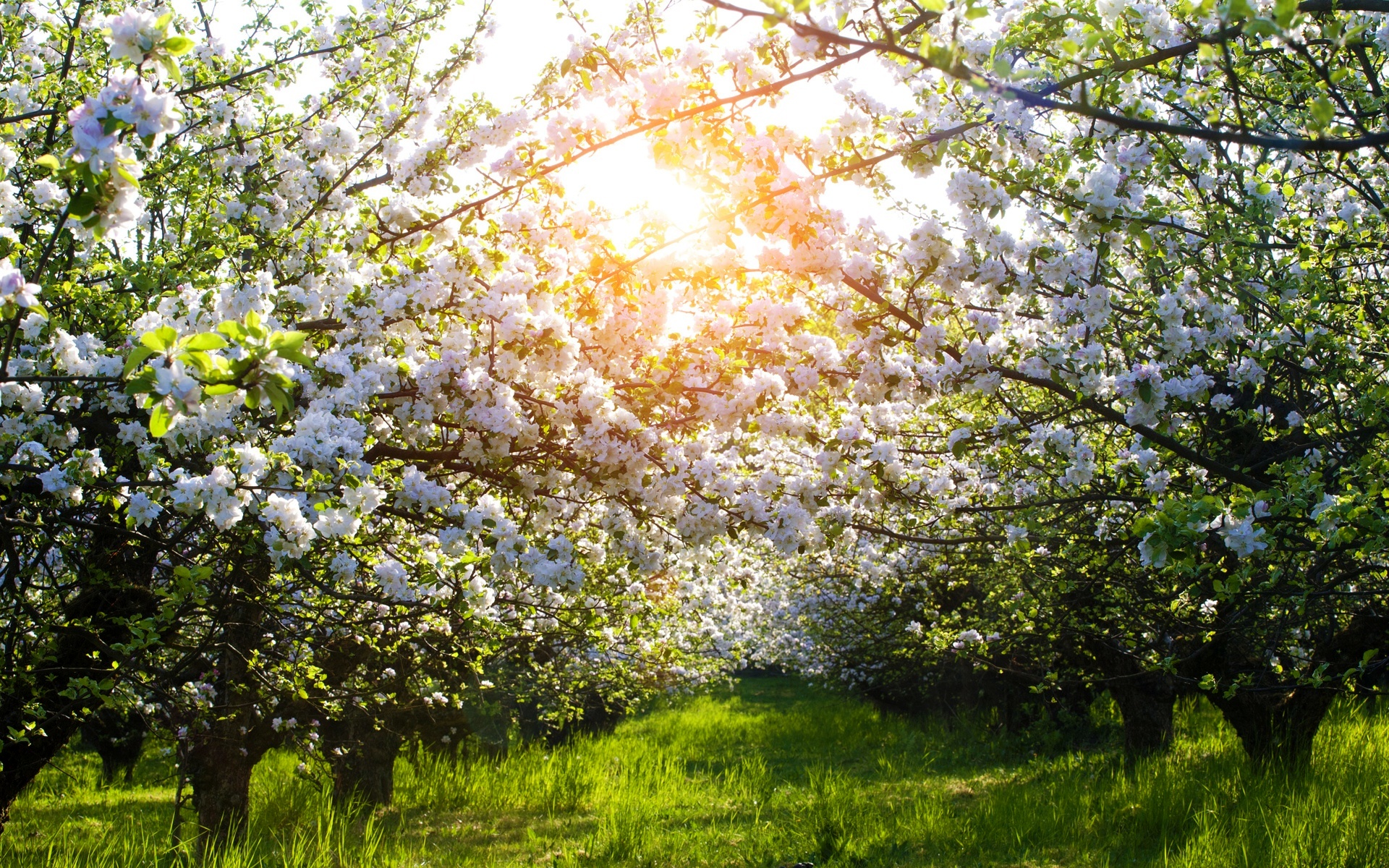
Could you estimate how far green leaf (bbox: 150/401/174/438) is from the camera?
2105 mm

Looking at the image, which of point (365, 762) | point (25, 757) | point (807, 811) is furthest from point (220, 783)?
point (807, 811)

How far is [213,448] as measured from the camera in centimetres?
433

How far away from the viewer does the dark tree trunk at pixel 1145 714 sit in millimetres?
11195

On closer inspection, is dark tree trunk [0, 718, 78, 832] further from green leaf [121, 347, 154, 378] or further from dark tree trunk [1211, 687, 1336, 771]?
dark tree trunk [1211, 687, 1336, 771]

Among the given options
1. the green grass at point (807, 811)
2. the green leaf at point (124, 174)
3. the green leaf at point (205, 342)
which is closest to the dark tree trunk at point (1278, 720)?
the green grass at point (807, 811)

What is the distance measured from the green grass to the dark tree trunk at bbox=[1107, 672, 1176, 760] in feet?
1.49

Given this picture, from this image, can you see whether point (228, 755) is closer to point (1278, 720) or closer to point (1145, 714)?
point (1278, 720)

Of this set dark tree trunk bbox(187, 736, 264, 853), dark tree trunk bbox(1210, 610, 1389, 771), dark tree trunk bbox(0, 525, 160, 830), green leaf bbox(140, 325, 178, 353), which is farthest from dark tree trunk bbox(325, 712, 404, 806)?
green leaf bbox(140, 325, 178, 353)

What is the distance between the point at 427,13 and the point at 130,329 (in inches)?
142

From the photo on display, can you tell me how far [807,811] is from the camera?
9844 millimetres

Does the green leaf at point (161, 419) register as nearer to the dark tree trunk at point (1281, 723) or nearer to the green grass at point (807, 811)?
the green grass at point (807, 811)

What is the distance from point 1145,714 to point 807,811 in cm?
452

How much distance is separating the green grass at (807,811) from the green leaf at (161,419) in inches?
190

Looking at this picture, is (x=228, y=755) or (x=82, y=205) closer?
(x=82, y=205)
